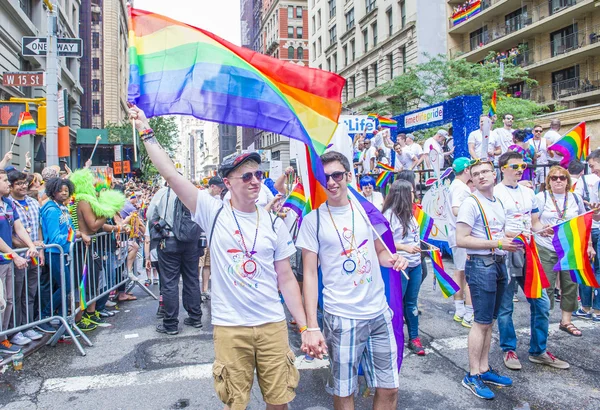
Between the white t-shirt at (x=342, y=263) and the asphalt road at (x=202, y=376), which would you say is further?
the asphalt road at (x=202, y=376)

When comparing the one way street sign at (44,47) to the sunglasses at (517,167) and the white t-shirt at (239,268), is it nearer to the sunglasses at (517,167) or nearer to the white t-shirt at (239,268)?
the white t-shirt at (239,268)

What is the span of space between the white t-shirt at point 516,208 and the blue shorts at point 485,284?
52 cm

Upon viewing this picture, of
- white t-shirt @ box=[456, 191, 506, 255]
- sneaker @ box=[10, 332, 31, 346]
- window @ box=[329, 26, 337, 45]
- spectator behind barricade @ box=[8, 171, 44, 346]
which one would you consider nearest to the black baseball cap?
white t-shirt @ box=[456, 191, 506, 255]

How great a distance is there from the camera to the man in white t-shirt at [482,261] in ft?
13.7

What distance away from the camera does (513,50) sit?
34312 millimetres

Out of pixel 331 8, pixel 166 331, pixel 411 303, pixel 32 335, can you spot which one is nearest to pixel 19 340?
pixel 32 335

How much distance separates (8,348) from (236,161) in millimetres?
3987

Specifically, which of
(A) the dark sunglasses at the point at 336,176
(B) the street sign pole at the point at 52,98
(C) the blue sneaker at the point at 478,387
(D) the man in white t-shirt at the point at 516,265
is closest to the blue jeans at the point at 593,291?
(D) the man in white t-shirt at the point at 516,265

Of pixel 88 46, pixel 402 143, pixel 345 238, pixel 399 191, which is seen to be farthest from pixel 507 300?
pixel 88 46

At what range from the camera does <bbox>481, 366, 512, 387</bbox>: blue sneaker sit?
434cm

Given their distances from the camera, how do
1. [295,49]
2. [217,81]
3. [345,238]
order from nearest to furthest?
1. [345,238]
2. [217,81]
3. [295,49]

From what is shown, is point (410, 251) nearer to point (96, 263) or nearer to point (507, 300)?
point (507, 300)

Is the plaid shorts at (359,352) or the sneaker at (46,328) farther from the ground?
the plaid shorts at (359,352)

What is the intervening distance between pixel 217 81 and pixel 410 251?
105 inches
